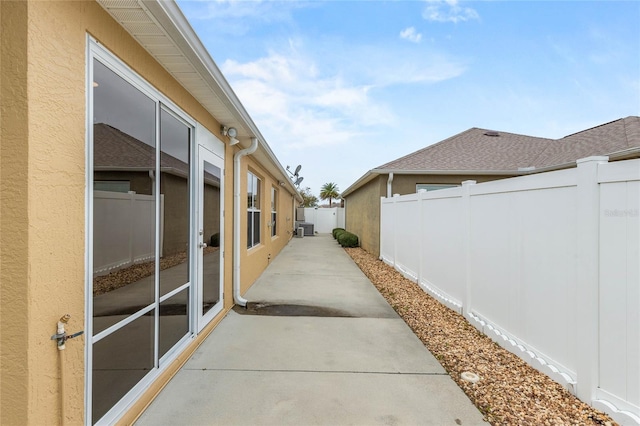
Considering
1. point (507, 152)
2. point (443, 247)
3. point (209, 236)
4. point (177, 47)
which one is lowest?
point (443, 247)

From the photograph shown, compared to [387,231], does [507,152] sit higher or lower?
higher

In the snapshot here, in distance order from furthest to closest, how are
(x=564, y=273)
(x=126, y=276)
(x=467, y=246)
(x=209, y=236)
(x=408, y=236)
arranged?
(x=408, y=236), (x=467, y=246), (x=209, y=236), (x=564, y=273), (x=126, y=276)

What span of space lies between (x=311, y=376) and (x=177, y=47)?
326 cm

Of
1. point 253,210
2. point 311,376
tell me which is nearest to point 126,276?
point 311,376

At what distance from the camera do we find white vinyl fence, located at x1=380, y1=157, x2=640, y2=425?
7.72 feet

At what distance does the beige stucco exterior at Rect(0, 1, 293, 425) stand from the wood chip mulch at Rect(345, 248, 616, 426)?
3.03 metres

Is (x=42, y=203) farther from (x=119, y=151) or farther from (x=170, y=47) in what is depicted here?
(x=170, y=47)

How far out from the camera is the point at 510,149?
41.3 ft

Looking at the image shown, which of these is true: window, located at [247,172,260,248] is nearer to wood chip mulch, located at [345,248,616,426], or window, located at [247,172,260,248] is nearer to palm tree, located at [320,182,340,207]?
wood chip mulch, located at [345,248,616,426]

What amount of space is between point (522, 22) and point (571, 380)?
8268 mm

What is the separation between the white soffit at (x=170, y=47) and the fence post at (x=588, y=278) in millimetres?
3477

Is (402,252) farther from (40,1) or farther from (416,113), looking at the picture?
(40,1)

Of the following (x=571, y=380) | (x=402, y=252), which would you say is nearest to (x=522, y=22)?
(x=402, y=252)

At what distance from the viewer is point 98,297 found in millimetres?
2135
